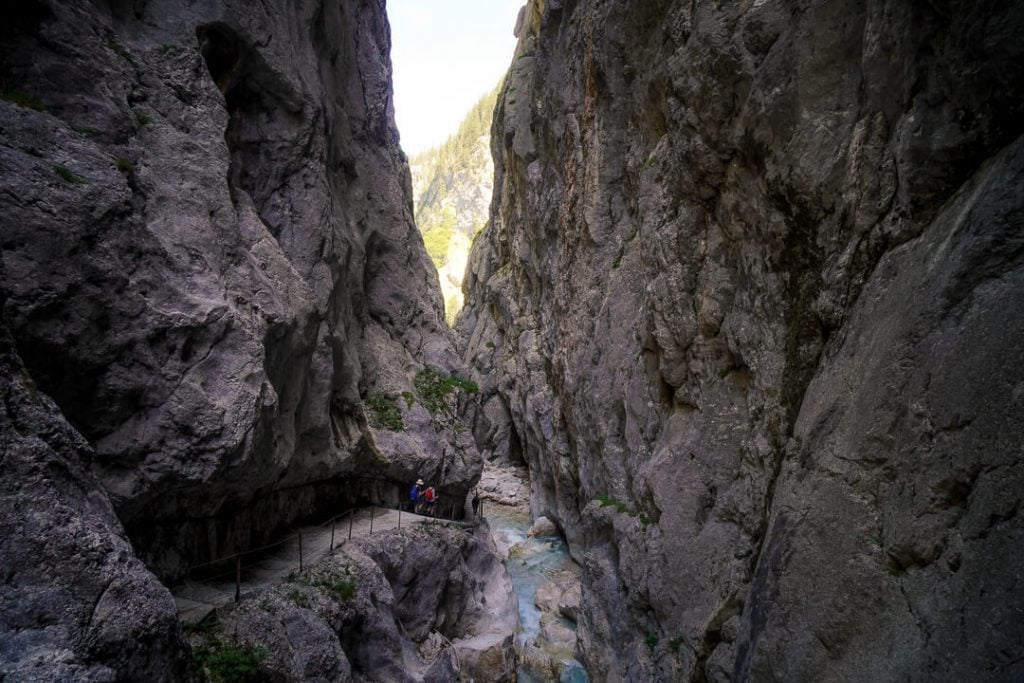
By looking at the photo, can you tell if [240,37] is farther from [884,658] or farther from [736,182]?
[884,658]

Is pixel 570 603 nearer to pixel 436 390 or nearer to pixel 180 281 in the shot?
pixel 436 390

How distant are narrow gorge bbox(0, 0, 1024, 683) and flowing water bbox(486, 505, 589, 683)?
75 centimetres

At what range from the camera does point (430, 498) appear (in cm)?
1558

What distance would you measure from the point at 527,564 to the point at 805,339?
55.5 feet

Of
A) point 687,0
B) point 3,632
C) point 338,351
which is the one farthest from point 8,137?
point 687,0

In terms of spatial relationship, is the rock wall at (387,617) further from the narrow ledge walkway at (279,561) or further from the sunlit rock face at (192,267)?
the sunlit rock face at (192,267)

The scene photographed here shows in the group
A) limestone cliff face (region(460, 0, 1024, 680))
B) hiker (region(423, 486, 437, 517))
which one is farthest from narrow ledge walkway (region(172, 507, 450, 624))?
limestone cliff face (region(460, 0, 1024, 680))

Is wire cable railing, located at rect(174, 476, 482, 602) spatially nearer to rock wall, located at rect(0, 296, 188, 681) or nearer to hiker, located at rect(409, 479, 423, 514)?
hiker, located at rect(409, 479, 423, 514)

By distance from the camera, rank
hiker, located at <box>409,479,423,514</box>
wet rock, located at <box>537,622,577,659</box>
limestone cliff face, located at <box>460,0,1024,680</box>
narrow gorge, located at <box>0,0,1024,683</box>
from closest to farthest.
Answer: limestone cliff face, located at <box>460,0,1024,680</box> → narrow gorge, located at <box>0,0,1024,683</box> → wet rock, located at <box>537,622,577,659</box> → hiker, located at <box>409,479,423,514</box>

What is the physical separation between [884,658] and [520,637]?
461 inches

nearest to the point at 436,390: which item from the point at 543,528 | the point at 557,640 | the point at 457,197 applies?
the point at 557,640

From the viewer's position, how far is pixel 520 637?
15.4m

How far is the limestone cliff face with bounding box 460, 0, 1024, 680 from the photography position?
486 centimetres

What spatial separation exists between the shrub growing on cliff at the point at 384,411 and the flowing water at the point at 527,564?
6.77m
